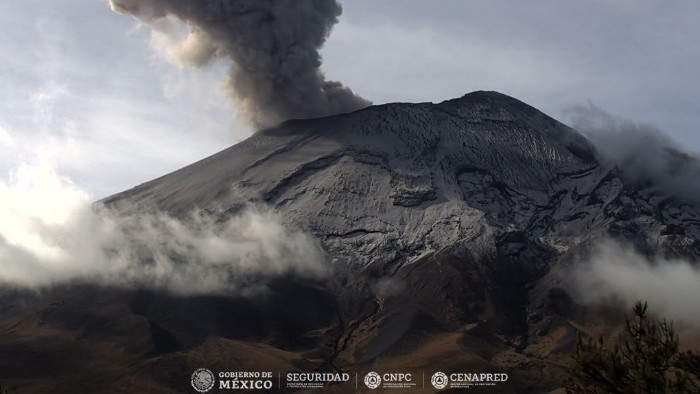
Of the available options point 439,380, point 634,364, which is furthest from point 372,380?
point 634,364

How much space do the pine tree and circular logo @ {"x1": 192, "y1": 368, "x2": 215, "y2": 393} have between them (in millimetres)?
83405

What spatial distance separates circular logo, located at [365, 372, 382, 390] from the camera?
108769 millimetres

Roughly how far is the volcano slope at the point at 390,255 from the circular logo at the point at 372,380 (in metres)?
2.54

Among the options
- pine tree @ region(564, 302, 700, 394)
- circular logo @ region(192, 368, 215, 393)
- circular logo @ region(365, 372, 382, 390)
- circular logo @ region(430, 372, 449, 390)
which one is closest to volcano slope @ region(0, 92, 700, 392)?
circular logo @ region(430, 372, 449, 390)

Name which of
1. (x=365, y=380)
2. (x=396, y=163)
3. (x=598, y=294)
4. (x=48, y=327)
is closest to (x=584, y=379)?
(x=365, y=380)

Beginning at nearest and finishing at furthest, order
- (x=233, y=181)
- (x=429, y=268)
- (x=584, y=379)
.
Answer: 1. (x=584, y=379)
2. (x=429, y=268)
3. (x=233, y=181)

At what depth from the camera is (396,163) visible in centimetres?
17362

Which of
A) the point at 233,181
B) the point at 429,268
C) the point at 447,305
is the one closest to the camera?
the point at 447,305

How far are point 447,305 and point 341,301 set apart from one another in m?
17.9

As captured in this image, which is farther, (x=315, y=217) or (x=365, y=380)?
(x=315, y=217)

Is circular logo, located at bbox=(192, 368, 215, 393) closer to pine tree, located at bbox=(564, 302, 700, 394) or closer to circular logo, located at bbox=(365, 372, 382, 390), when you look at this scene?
circular logo, located at bbox=(365, 372, 382, 390)

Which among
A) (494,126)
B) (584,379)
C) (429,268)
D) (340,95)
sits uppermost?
(340,95)

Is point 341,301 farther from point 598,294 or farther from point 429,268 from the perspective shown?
point 598,294

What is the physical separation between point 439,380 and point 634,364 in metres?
84.7
